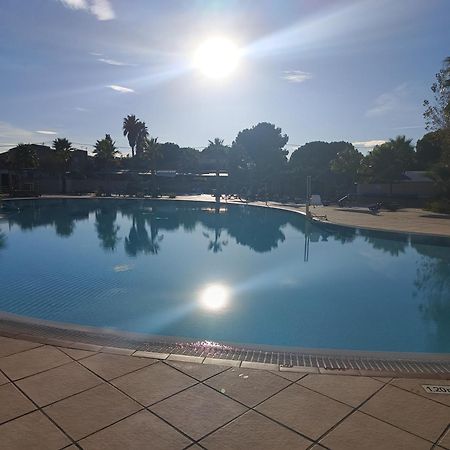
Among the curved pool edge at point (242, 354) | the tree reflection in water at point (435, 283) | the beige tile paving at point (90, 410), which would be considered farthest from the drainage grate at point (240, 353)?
the tree reflection in water at point (435, 283)

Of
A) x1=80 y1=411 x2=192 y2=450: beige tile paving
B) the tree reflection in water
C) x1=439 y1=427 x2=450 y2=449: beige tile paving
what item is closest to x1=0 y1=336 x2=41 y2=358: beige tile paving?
x1=80 y1=411 x2=192 y2=450: beige tile paving

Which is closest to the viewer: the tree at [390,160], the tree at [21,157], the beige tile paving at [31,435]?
the beige tile paving at [31,435]

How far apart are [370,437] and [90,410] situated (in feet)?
7.89

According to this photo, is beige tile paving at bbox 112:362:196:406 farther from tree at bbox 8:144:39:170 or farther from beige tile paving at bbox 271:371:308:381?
tree at bbox 8:144:39:170

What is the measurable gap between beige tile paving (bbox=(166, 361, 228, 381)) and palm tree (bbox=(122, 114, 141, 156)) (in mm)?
71211

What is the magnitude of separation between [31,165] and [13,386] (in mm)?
43977

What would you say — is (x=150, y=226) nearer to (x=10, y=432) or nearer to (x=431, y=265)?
(x=431, y=265)

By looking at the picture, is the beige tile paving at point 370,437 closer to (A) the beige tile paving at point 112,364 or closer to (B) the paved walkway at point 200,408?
(B) the paved walkway at point 200,408

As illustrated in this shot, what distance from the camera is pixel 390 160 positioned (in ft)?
110

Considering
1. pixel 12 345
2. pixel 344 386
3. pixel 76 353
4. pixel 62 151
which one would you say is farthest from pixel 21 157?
pixel 344 386

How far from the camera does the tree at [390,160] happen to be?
33.1m

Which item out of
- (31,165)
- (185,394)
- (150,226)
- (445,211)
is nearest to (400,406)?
(185,394)

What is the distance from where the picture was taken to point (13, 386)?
371 cm

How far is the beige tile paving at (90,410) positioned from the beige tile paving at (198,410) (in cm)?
31
